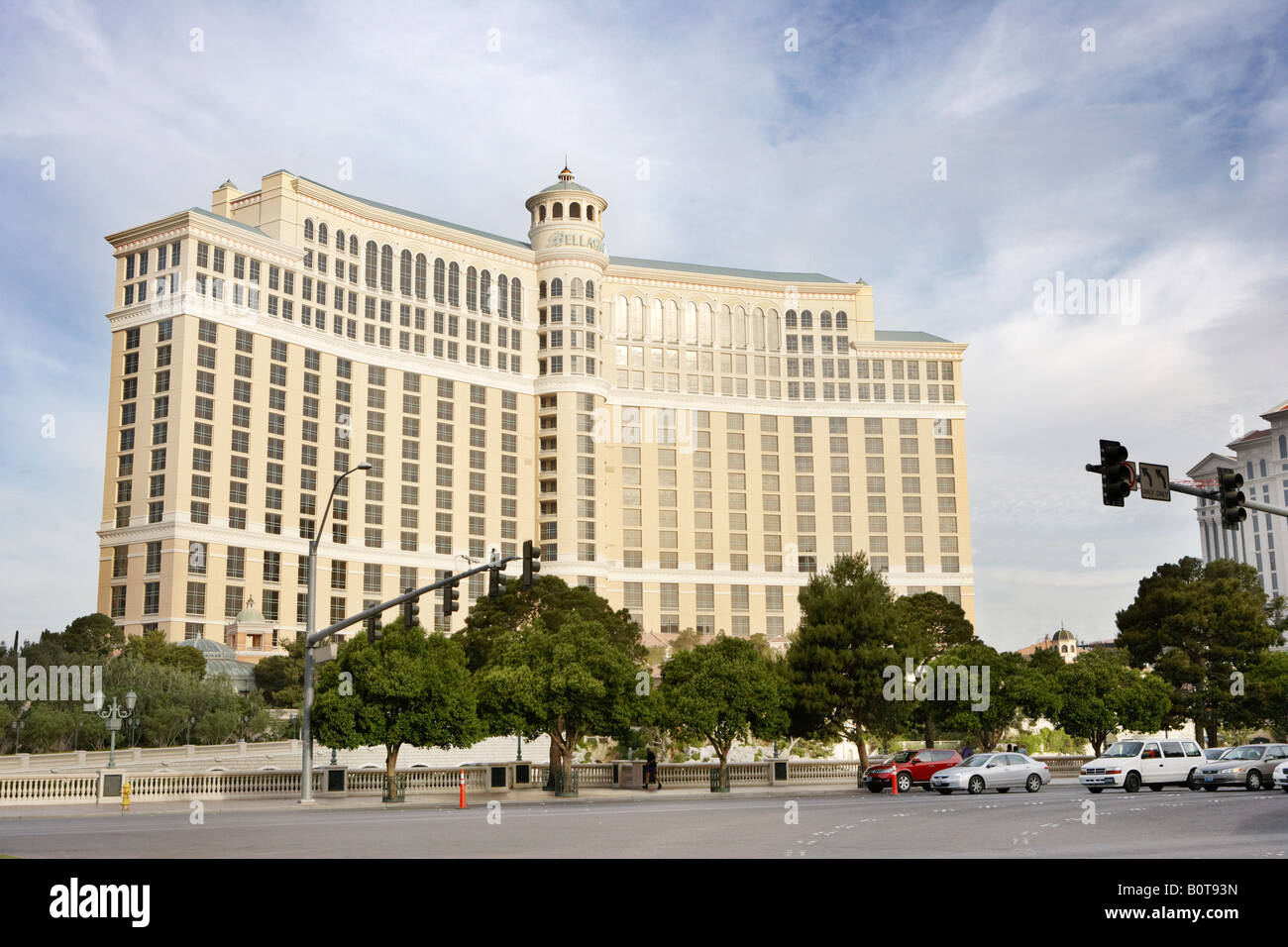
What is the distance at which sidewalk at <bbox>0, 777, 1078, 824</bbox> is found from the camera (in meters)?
36.2

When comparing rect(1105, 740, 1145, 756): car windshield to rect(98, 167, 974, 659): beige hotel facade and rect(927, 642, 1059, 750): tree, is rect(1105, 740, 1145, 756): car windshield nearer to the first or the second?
rect(927, 642, 1059, 750): tree

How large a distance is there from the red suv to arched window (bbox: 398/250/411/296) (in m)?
105

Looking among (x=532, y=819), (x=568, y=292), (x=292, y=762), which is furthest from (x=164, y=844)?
(x=568, y=292)

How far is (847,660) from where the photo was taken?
54.1m

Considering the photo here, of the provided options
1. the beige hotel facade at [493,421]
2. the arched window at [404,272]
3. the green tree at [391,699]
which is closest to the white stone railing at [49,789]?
the green tree at [391,699]

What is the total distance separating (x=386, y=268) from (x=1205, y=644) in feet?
321

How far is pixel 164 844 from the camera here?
68.0 ft

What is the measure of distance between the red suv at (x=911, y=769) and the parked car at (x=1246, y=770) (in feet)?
30.0

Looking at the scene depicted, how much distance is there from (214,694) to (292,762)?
42.9 feet

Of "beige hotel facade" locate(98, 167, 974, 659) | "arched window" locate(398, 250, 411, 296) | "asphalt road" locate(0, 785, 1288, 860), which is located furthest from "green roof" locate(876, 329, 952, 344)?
"asphalt road" locate(0, 785, 1288, 860)

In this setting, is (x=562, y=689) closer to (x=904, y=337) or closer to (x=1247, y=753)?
(x=1247, y=753)

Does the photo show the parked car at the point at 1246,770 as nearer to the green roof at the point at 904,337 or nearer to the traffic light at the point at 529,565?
the traffic light at the point at 529,565
